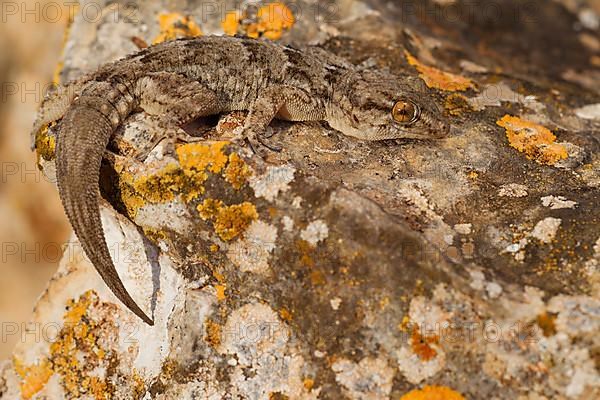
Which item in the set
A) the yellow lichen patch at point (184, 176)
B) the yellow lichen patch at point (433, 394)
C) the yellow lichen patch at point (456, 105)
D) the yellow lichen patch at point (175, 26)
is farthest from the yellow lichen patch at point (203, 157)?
the yellow lichen patch at point (175, 26)

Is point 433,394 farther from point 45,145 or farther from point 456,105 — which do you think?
point 45,145

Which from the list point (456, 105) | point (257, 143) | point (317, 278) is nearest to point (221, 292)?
point (317, 278)

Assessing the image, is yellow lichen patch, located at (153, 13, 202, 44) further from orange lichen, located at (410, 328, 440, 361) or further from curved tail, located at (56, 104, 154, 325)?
orange lichen, located at (410, 328, 440, 361)

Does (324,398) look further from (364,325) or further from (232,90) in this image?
(232,90)

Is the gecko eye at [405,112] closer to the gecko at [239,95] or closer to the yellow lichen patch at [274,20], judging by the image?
the gecko at [239,95]

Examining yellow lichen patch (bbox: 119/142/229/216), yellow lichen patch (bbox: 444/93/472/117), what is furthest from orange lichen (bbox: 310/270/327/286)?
yellow lichen patch (bbox: 444/93/472/117)

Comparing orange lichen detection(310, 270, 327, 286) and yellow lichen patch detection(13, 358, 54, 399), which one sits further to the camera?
yellow lichen patch detection(13, 358, 54, 399)
